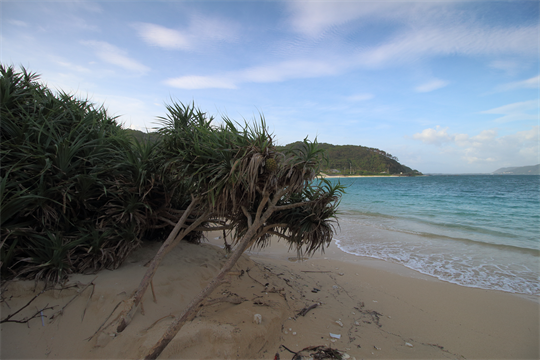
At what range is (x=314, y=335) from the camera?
361cm

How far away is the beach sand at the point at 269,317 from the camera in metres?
2.97

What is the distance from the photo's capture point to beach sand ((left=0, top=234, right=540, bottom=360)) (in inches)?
117

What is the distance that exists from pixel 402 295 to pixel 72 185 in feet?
21.2

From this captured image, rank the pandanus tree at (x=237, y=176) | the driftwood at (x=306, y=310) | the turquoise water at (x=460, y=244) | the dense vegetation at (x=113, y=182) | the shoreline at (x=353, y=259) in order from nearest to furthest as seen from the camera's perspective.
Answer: the pandanus tree at (x=237, y=176) → the dense vegetation at (x=113, y=182) → the driftwood at (x=306, y=310) → the shoreline at (x=353, y=259) → the turquoise water at (x=460, y=244)

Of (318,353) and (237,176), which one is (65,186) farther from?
(318,353)

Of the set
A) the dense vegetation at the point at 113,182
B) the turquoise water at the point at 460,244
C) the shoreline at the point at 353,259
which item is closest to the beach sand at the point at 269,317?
the shoreline at the point at 353,259

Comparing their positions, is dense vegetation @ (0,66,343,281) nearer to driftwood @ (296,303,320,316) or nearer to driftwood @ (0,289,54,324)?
driftwood @ (0,289,54,324)

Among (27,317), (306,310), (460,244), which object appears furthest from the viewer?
(460,244)

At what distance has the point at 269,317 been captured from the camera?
3.66 meters

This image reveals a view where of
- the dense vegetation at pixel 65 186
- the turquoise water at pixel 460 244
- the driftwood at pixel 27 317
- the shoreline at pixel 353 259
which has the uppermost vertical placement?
the dense vegetation at pixel 65 186

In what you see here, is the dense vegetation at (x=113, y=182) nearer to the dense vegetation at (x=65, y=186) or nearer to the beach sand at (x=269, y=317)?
the dense vegetation at (x=65, y=186)

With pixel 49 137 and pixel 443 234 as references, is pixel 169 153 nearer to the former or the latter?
pixel 49 137

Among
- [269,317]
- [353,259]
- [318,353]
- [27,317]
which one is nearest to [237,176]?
[269,317]

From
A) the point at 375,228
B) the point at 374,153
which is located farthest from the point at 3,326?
the point at 374,153
